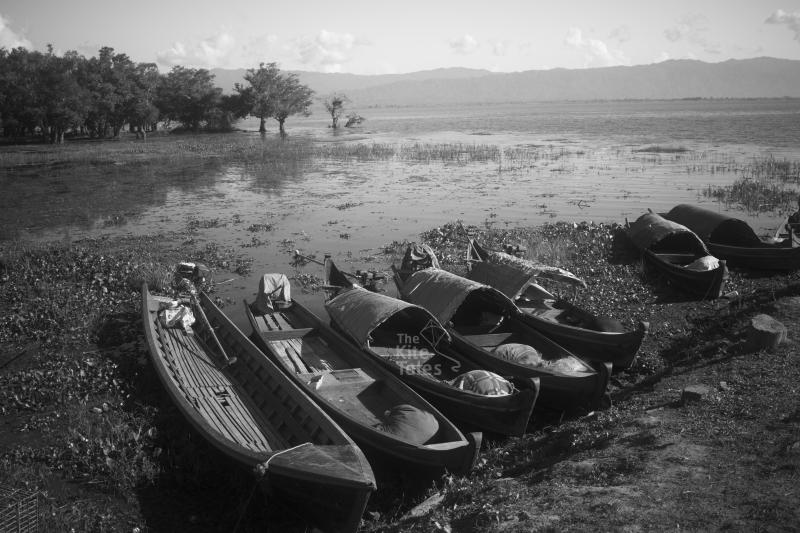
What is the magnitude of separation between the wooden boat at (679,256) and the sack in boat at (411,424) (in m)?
9.75

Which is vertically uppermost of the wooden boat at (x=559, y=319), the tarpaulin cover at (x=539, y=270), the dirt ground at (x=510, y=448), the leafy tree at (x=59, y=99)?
the leafy tree at (x=59, y=99)

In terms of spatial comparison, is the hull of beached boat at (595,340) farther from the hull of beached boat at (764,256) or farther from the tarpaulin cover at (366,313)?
the hull of beached boat at (764,256)

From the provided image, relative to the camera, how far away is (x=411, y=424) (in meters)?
8.66

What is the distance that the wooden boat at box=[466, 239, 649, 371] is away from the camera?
447 inches

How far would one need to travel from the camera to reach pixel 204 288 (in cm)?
1678

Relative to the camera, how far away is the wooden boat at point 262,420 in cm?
704

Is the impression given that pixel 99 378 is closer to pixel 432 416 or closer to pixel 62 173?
pixel 432 416

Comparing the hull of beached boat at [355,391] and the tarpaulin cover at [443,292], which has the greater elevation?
the tarpaulin cover at [443,292]

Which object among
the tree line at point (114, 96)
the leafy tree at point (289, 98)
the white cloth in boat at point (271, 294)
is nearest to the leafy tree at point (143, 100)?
the tree line at point (114, 96)

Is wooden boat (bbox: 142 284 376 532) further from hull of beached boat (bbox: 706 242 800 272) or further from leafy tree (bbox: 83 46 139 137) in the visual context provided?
leafy tree (bbox: 83 46 139 137)

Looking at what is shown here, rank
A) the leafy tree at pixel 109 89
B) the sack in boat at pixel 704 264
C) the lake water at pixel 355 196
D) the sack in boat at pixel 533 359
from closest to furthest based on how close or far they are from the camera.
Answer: the sack in boat at pixel 533 359
the sack in boat at pixel 704 264
the lake water at pixel 355 196
the leafy tree at pixel 109 89

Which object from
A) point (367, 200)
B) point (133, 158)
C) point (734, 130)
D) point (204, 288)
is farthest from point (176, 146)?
point (734, 130)

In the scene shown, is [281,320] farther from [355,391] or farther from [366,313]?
[355,391]

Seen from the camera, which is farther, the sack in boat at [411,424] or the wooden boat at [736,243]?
the wooden boat at [736,243]
